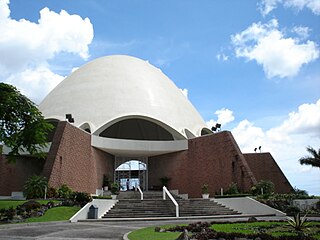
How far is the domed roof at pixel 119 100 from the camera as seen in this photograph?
30.3 m

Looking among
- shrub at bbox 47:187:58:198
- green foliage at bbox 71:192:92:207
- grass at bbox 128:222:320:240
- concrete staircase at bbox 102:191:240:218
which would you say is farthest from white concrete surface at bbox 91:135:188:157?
grass at bbox 128:222:320:240

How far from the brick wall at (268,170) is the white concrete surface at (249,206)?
27.8ft

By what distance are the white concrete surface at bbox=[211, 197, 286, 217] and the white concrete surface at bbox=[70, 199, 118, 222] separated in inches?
289

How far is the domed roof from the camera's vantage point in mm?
30281

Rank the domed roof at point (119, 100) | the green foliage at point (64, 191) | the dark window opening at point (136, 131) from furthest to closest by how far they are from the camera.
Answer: the dark window opening at point (136, 131) → the domed roof at point (119, 100) → the green foliage at point (64, 191)

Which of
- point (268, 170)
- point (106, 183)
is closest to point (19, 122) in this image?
point (106, 183)

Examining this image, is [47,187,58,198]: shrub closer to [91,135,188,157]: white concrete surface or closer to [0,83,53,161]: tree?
[0,83,53,161]: tree

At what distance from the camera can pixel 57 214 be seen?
642 inches

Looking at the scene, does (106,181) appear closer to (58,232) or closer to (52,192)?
(52,192)

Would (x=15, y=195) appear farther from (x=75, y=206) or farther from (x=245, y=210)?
(x=245, y=210)

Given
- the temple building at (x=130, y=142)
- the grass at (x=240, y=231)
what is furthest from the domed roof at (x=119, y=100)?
the grass at (x=240, y=231)

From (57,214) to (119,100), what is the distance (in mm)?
17110

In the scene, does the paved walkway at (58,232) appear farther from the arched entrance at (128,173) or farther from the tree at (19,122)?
the arched entrance at (128,173)

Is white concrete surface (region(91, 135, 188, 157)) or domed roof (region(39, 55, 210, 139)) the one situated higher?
domed roof (region(39, 55, 210, 139))
